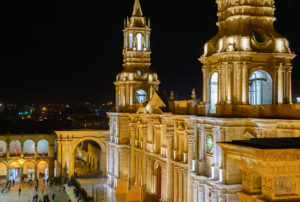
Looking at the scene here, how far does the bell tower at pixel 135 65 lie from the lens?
39.7 meters

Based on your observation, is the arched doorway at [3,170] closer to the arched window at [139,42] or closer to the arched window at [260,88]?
the arched window at [139,42]

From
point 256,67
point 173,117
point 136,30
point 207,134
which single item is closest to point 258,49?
point 256,67

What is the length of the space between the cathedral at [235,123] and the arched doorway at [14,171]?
28.8 metres

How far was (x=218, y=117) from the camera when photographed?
65.7 ft

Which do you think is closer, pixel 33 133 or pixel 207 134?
pixel 207 134

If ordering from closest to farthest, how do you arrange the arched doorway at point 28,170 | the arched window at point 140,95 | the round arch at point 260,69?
the round arch at point 260,69 → the arched window at point 140,95 → the arched doorway at point 28,170

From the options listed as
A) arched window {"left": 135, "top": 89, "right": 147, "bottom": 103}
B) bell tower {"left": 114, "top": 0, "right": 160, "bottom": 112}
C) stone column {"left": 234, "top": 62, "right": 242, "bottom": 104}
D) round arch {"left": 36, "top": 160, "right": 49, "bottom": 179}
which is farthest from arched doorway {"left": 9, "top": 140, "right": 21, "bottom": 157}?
stone column {"left": 234, "top": 62, "right": 242, "bottom": 104}

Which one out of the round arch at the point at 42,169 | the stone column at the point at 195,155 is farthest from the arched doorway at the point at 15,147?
the stone column at the point at 195,155

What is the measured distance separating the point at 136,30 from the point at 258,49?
68.5ft

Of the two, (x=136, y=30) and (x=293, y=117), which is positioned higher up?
(x=136, y=30)

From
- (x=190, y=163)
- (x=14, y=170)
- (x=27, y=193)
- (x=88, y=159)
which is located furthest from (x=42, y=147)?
(x=190, y=163)

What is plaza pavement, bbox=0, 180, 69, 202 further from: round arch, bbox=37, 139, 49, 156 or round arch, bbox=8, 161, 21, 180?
round arch, bbox=37, 139, 49, 156

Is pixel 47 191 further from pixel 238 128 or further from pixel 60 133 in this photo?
pixel 238 128

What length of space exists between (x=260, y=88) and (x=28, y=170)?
42565 mm
